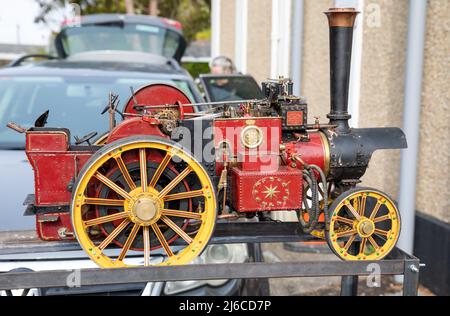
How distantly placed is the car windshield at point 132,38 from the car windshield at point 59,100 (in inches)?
133

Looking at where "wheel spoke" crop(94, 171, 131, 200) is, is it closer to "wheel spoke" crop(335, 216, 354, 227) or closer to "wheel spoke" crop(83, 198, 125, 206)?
"wheel spoke" crop(83, 198, 125, 206)

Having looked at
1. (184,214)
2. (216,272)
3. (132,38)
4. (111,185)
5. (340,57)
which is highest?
(132,38)

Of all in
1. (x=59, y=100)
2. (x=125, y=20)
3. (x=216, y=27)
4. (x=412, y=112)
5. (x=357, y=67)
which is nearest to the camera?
(x=59, y=100)

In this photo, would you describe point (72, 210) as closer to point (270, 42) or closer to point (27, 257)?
point (27, 257)

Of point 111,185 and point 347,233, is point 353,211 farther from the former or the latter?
point 111,185

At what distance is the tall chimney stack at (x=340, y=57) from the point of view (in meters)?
2.33

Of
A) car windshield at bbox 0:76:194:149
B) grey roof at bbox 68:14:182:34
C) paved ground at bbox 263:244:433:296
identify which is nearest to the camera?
car windshield at bbox 0:76:194:149

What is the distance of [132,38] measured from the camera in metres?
7.55

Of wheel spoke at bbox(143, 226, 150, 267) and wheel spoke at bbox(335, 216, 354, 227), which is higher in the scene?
wheel spoke at bbox(335, 216, 354, 227)

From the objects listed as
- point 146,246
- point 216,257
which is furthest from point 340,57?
point 216,257

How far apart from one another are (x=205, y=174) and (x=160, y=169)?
7.2 inches

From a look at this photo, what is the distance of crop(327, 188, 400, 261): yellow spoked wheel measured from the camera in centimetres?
233

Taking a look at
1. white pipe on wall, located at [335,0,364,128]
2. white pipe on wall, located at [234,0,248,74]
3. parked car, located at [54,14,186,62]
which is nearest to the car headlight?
white pipe on wall, located at [335,0,364,128]

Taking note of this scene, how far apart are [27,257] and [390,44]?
3820mm
